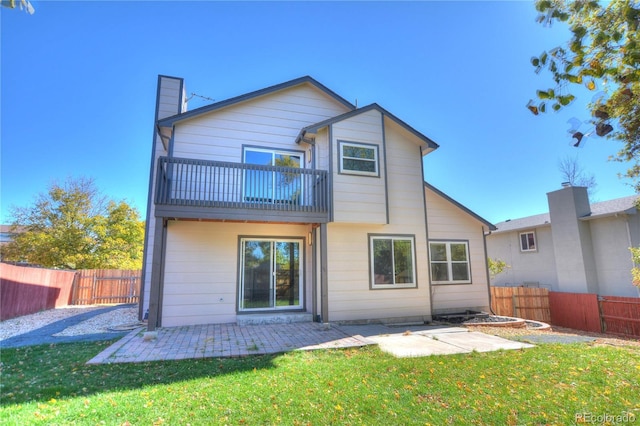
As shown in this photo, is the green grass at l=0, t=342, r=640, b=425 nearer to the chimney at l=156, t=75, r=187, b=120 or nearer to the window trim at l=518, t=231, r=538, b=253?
the chimney at l=156, t=75, r=187, b=120

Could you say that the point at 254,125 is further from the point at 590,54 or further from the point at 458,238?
A: the point at 590,54

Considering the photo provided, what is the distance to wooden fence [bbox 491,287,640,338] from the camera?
11008 mm

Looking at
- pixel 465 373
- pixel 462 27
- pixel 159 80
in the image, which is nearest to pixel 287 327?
pixel 465 373

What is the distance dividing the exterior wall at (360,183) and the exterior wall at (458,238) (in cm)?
270

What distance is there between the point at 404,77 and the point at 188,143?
9.17m

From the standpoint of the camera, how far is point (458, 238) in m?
11.8

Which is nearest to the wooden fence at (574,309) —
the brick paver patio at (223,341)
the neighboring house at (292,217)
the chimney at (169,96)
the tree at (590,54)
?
the neighboring house at (292,217)

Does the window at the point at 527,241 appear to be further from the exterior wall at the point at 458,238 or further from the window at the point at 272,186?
the window at the point at 272,186

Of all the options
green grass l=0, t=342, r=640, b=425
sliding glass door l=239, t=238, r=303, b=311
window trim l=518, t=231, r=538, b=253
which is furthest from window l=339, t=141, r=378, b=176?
window trim l=518, t=231, r=538, b=253

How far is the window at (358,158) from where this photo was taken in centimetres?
982

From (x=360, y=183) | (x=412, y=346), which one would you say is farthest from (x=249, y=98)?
(x=412, y=346)

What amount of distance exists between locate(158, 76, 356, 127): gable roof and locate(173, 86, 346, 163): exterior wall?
20 cm

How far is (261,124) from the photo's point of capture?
10.5 m

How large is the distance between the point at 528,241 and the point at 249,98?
1822 cm
